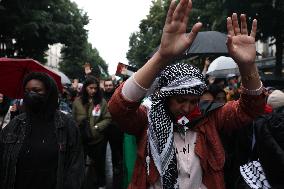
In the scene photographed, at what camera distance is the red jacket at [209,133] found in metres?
2.63

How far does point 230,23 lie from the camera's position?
2.60 metres

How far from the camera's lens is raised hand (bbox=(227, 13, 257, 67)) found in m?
2.55

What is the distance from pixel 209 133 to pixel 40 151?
5.41ft

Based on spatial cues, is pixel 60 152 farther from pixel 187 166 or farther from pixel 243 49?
pixel 243 49

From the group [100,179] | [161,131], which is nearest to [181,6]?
[161,131]

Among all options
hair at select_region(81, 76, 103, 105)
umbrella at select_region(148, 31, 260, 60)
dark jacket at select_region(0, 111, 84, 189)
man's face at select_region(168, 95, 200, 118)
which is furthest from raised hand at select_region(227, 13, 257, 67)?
umbrella at select_region(148, 31, 260, 60)

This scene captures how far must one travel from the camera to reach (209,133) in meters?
2.74

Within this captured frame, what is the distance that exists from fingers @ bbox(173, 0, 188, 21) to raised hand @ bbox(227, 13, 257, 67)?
34cm

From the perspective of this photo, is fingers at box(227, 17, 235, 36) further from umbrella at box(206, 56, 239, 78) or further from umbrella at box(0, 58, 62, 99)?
umbrella at box(206, 56, 239, 78)

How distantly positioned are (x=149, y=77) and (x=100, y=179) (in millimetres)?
5415

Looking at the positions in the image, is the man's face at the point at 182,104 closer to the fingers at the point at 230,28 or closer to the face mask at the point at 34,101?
the fingers at the point at 230,28

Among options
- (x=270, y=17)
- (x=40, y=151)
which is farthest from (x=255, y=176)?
(x=270, y=17)

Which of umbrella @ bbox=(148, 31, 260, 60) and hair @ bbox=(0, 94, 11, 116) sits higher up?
umbrella @ bbox=(148, 31, 260, 60)

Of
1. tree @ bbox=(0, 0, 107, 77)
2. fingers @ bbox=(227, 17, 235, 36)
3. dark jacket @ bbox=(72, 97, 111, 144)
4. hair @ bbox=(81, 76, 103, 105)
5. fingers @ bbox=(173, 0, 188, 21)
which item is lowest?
dark jacket @ bbox=(72, 97, 111, 144)
